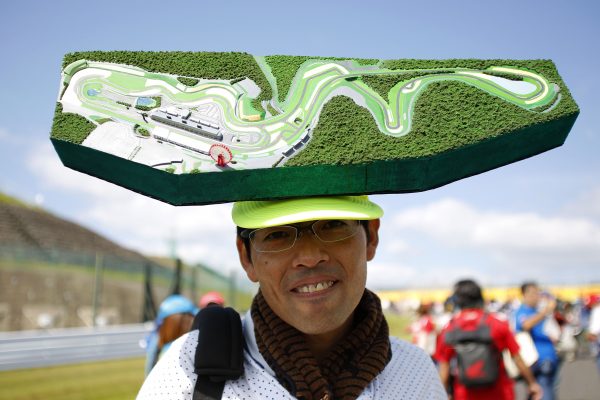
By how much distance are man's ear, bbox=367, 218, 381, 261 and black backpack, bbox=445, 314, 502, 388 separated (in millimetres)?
3882

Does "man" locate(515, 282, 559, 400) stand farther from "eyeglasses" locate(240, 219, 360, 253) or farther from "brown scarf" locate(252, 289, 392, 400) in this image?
"eyeglasses" locate(240, 219, 360, 253)

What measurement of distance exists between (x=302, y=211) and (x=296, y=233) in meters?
0.11

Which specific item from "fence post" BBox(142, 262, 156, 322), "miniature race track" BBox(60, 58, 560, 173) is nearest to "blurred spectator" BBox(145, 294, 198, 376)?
"miniature race track" BBox(60, 58, 560, 173)

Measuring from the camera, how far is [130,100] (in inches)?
77.2

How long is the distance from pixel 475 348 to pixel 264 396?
4.26m

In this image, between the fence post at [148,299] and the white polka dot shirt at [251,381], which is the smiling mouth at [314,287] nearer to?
the white polka dot shirt at [251,381]

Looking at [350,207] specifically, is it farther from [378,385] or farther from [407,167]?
[378,385]

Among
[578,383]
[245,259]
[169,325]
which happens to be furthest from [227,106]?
[578,383]

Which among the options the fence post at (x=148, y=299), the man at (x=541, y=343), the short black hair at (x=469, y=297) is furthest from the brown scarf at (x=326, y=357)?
the fence post at (x=148, y=299)

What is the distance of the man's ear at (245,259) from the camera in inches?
85.6

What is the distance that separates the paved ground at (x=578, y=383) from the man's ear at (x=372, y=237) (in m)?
9.44

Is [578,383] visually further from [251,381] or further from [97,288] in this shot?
[97,288]

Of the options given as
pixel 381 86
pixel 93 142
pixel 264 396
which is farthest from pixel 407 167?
pixel 93 142

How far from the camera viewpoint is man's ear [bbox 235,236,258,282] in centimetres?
217
